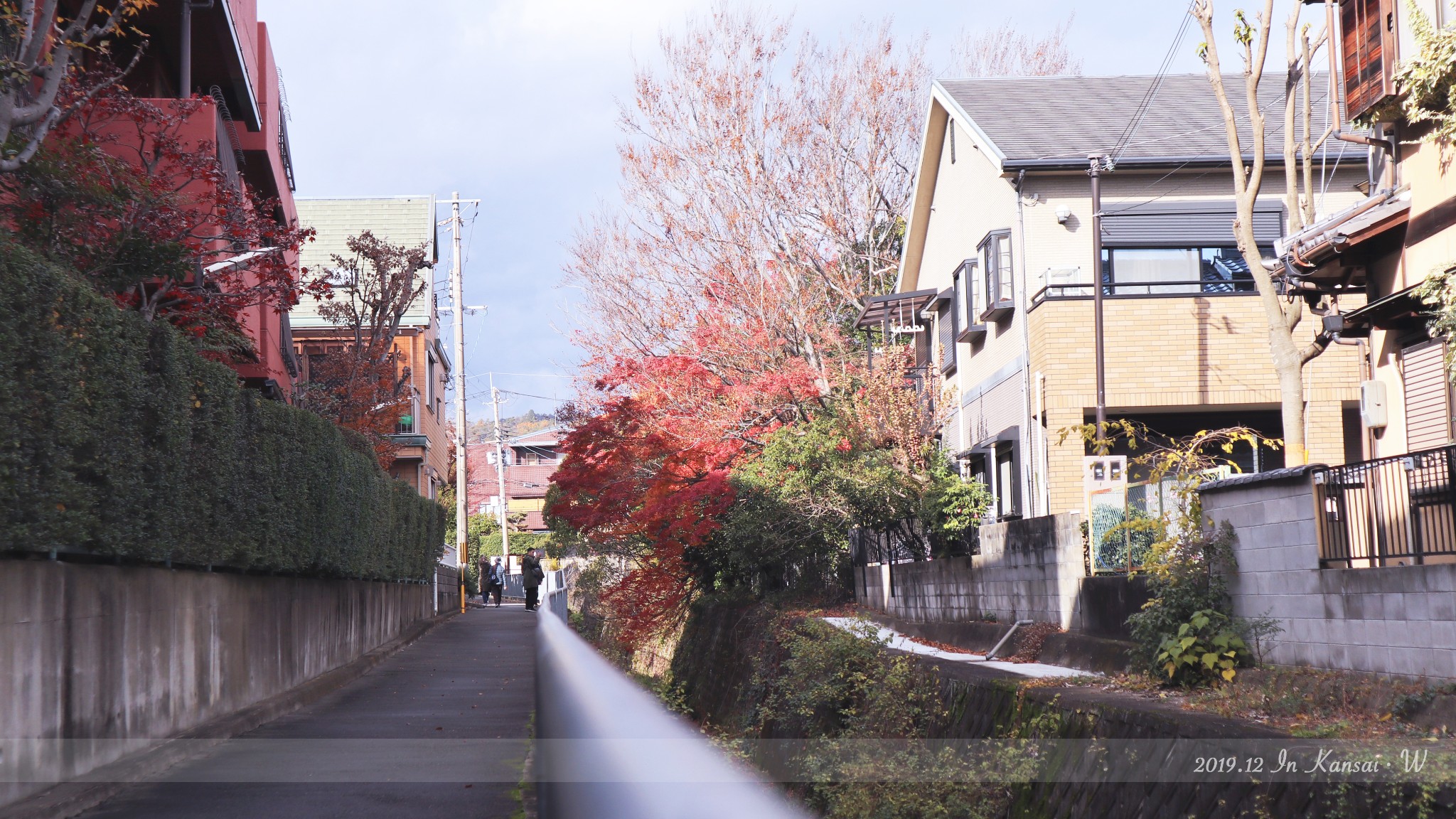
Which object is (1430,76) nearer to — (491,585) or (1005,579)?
(1005,579)

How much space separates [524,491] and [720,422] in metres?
58.2

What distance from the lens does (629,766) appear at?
69.4 inches

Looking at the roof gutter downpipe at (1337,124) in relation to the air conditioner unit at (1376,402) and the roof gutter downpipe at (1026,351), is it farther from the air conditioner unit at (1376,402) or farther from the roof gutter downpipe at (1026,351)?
the roof gutter downpipe at (1026,351)

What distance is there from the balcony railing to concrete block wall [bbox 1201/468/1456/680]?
25.8 ft

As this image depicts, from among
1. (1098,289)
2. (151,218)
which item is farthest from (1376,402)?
(151,218)

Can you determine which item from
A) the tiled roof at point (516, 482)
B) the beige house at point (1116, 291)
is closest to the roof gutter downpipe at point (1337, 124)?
the beige house at point (1116, 291)

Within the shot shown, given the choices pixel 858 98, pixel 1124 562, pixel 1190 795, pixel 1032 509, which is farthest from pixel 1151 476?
pixel 858 98

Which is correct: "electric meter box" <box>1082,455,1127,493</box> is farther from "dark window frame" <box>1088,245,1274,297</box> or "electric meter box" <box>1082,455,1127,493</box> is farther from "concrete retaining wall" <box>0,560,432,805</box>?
"concrete retaining wall" <box>0,560,432,805</box>

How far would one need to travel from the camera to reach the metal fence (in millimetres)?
7293

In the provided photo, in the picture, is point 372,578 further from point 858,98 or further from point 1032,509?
point 858,98

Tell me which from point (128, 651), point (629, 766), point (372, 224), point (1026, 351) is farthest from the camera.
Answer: point (372, 224)

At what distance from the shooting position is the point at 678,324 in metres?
25.3

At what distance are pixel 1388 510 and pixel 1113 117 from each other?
13.8 metres

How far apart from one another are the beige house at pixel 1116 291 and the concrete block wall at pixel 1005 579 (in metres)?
1.80
